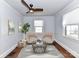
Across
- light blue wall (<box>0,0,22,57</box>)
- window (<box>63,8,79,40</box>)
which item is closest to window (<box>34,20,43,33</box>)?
window (<box>63,8,79,40</box>)

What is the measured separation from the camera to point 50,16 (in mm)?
10508

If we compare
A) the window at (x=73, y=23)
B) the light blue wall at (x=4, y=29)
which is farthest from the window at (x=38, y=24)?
the light blue wall at (x=4, y=29)

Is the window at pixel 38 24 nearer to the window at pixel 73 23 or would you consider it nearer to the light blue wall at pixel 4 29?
the window at pixel 73 23

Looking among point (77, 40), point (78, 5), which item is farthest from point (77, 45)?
point (78, 5)

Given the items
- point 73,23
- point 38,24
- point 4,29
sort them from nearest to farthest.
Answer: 1. point 4,29
2. point 73,23
3. point 38,24

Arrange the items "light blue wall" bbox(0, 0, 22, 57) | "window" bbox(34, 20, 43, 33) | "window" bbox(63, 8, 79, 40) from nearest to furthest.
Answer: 1. "light blue wall" bbox(0, 0, 22, 57)
2. "window" bbox(63, 8, 79, 40)
3. "window" bbox(34, 20, 43, 33)

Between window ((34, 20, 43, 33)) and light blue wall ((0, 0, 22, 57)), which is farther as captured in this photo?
window ((34, 20, 43, 33))

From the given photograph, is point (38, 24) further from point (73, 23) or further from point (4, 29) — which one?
point (4, 29)

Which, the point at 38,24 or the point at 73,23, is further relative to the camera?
the point at 38,24

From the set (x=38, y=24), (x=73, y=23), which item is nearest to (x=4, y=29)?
(x=73, y=23)

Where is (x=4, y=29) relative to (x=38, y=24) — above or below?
below

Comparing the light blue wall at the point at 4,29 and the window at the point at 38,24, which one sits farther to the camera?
the window at the point at 38,24

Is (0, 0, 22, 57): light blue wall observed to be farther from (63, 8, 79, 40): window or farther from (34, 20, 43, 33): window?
(34, 20, 43, 33): window

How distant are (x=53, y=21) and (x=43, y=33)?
116 centimetres
